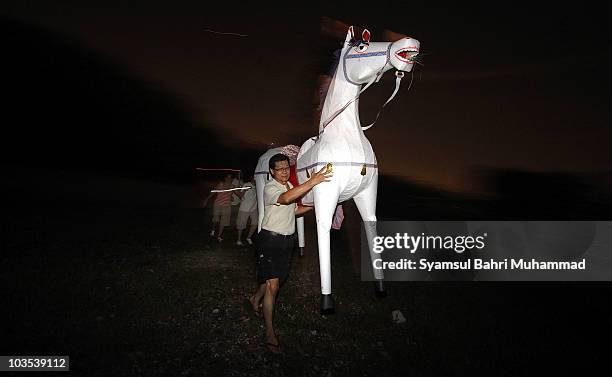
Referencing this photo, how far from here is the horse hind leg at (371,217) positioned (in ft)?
13.7

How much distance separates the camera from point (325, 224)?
3844 millimetres

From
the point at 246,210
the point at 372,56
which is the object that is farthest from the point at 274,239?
the point at 246,210

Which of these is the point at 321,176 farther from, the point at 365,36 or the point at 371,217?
the point at 365,36

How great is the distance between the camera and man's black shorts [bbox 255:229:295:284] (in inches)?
143

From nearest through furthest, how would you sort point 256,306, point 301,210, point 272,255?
1. point 272,255
2. point 301,210
3. point 256,306

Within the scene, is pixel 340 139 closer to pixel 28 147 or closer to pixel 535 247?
pixel 535 247

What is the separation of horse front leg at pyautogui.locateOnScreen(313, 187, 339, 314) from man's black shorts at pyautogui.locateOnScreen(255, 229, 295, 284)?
38 cm

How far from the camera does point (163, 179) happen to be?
81.5 feet

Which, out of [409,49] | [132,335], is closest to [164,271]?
[132,335]

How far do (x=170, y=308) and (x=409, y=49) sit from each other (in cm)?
401

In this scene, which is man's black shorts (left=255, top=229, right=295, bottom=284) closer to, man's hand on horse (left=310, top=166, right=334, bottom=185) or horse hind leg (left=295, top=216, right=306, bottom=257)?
man's hand on horse (left=310, top=166, right=334, bottom=185)

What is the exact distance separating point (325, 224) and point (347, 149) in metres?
0.81

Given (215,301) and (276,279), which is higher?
(276,279)

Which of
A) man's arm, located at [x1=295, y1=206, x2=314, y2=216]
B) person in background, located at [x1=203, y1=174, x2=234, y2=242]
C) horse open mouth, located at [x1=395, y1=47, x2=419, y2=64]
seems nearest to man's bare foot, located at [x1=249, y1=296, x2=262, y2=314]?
man's arm, located at [x1=295, y1=206, x2=314, y2=216]
